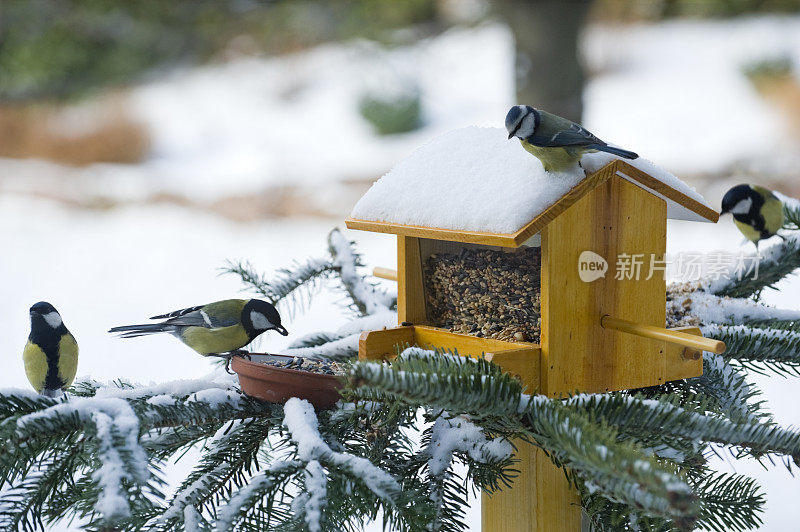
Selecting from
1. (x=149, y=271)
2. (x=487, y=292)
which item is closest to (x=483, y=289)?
(x=487, y=292)

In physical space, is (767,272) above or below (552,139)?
below

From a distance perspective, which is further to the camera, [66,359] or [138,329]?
[138,329]

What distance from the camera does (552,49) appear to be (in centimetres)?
314

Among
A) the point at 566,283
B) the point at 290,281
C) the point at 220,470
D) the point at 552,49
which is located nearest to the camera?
the point at 220,470

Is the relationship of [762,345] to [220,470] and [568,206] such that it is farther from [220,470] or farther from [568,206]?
[220,470]

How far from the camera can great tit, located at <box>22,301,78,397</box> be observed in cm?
135

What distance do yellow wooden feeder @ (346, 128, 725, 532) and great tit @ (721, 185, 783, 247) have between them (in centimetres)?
49

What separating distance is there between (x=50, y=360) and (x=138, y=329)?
0.27m

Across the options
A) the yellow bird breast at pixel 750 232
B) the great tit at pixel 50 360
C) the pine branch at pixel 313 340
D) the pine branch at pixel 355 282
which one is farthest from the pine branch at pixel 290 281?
the yellow bird breast at pixel 750 232

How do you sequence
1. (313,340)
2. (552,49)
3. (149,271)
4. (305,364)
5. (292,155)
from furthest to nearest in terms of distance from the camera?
(292,155), (149,271), (552,49), (313,340), (305,364)

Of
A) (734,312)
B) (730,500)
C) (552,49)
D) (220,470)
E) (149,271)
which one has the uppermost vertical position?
(552,49)

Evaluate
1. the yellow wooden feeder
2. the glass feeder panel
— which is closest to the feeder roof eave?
the yellow wooden feeder

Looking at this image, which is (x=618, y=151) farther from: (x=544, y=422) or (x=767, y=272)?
(x=767, y=272)

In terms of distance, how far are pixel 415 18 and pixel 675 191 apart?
7971 millimetres
